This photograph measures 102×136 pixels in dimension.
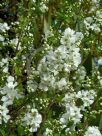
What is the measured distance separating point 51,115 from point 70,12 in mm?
681

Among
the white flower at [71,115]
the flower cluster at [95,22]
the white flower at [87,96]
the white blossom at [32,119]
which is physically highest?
the flower cluster at [95,22]

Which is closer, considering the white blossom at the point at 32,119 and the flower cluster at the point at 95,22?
the white blossom at the point at 32,119

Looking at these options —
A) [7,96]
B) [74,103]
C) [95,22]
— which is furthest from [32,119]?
[95,22]

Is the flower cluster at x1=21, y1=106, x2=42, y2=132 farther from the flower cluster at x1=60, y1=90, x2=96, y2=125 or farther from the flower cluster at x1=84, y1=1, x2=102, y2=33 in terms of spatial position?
the flower cluster at x1=84, y1=1, x2=102, y2=33

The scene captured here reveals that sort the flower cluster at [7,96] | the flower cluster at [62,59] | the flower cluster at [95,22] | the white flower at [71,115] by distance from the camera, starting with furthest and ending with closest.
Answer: the flower cluster at [95,22] → the white flower at [71,115] → the flower cluster at [7,96] → the flower cluster at [62,59]

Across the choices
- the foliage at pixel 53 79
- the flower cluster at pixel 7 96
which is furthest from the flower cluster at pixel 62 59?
the flower cluster at pixel 7 96

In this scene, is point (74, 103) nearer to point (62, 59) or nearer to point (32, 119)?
point (32, 119)

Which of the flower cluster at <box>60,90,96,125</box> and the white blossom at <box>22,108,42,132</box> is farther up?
the flower cluster at <box>60,90,96,125</box>

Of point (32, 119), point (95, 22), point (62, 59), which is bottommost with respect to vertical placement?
point (32, 119)

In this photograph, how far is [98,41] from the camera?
3.41m

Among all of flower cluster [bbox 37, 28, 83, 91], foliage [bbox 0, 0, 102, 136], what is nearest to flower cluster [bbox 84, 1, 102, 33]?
foliage [bbox 0, 0, 102, 136]

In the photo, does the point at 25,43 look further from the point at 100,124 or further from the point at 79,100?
the point at 100,124

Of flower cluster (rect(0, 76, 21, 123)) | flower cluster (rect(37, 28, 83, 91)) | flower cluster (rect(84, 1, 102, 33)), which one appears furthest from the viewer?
flower cluster (rect(84, 1, 102, 33))

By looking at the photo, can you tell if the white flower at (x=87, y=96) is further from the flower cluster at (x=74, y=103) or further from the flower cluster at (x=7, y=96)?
the flower cluster at (x=7, y=96)
